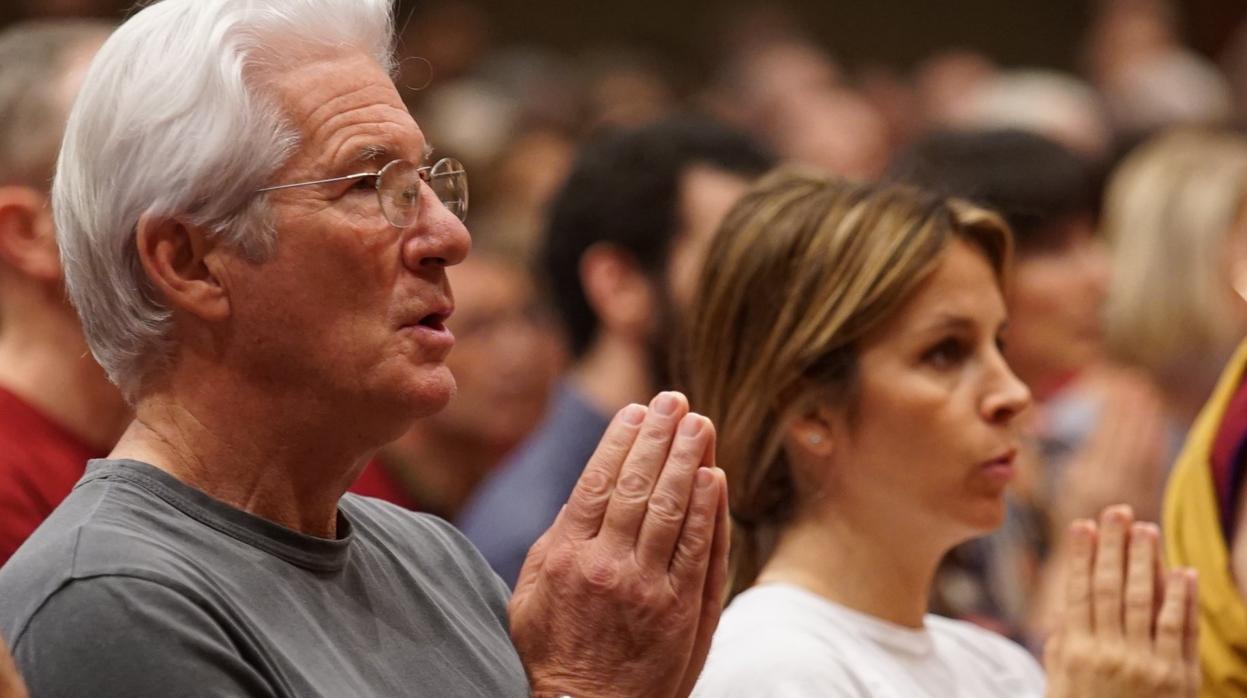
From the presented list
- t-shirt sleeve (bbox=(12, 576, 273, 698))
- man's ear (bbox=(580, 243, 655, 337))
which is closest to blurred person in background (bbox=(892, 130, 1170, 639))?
man's ear (bbox=(580, 243, 655, 337))

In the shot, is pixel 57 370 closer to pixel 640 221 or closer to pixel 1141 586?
pixel 640 221

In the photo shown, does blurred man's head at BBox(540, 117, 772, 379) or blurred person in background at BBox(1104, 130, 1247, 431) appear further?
blurred person in background at BBox(1104, 130, 1247, 431)

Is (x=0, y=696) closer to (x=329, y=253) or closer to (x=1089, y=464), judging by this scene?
(x=329, y=253)

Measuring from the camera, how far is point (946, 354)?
89.8 inches

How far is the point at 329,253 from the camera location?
1.64 meters

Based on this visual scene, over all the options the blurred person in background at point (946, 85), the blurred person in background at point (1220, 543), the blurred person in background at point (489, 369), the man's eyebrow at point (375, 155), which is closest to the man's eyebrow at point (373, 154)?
the man's eyebrow at point (375, 155)

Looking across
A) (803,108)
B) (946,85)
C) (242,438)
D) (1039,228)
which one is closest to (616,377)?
(1039,228)

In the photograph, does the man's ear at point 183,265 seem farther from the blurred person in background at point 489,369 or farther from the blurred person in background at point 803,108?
the blurred person in background at point 803,108

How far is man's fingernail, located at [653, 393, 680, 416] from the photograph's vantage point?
5.61 ft

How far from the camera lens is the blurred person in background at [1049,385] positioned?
140 inches

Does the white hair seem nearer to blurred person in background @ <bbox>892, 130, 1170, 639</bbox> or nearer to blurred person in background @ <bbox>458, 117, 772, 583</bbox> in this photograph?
→ blurred person in background @ <bbox>458, 117, 772, 583</bbox>

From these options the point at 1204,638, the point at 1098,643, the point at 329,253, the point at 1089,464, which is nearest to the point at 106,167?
the point at 329,253

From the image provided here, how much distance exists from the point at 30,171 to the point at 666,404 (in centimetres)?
121

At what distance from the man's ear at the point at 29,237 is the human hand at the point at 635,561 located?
109 cm
